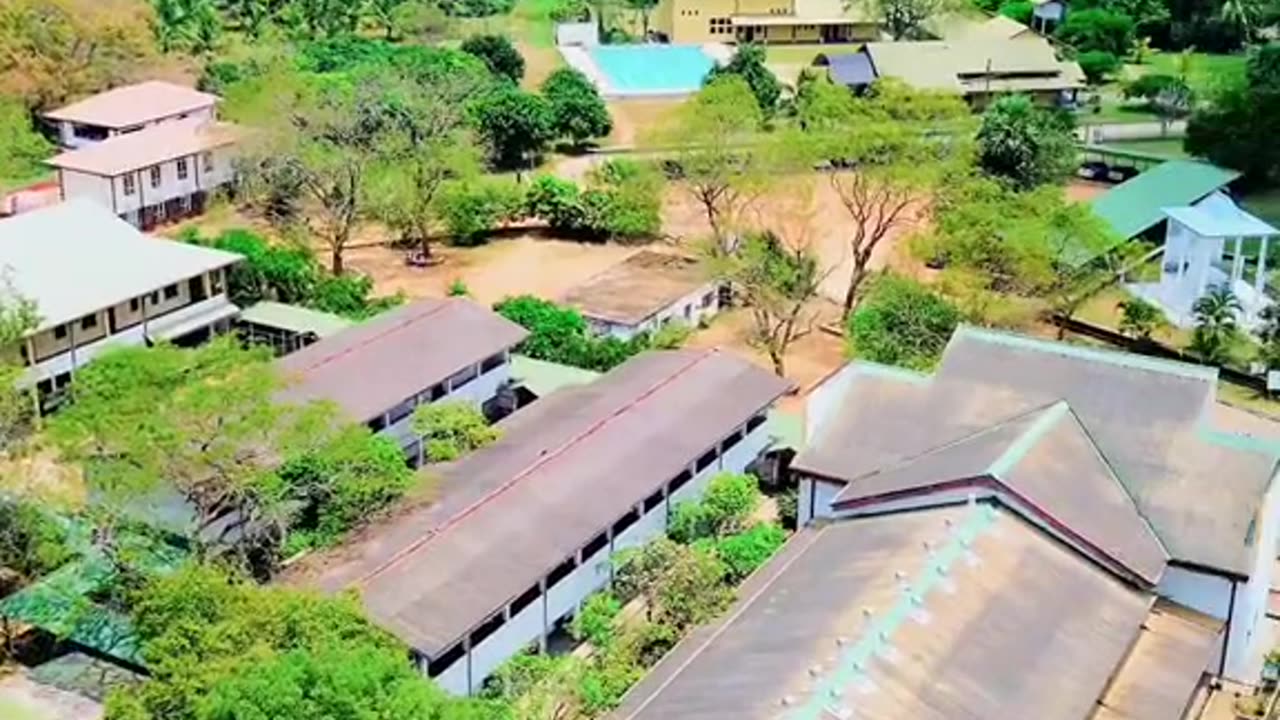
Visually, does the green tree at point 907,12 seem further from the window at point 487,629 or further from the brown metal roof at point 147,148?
the window at point 487,629

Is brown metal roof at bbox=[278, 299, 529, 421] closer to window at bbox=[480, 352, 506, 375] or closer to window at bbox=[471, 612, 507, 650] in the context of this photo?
window at bbox=[480, 352, 506, 375]

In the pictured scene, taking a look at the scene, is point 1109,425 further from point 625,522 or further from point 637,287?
point 637,287

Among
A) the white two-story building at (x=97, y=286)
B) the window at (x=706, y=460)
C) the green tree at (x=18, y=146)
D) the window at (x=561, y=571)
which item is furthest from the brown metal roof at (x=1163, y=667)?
the green tree at (x=18, y=146)

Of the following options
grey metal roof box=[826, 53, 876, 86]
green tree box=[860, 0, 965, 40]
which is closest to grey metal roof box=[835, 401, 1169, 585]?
grey metal roof box=[826, 53, 876, 86]

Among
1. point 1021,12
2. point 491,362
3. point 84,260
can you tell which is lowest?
point 491,362

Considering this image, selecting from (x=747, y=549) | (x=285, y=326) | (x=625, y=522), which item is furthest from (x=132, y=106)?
(x=747, y=549)
